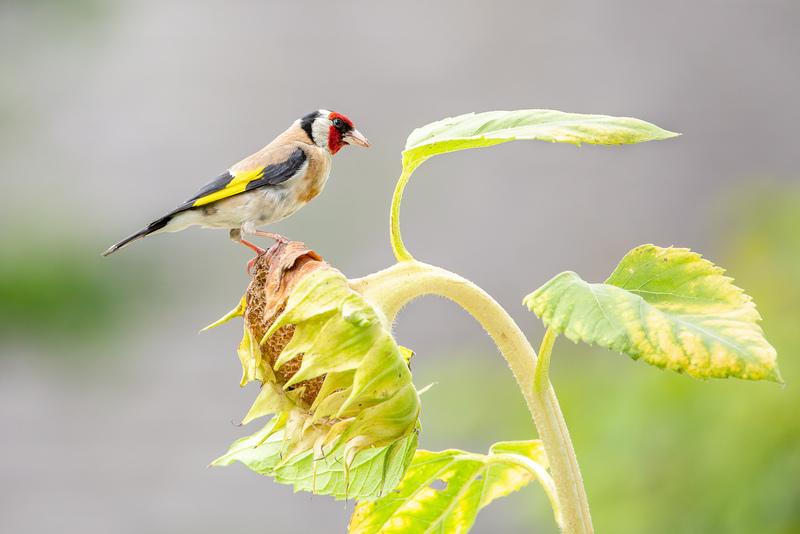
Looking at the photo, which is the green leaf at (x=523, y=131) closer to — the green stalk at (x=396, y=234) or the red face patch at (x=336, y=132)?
the green stalk at (x=396, y=234)

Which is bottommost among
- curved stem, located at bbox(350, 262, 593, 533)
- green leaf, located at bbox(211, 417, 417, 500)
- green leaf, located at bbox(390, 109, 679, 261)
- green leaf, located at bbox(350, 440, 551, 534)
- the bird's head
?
green leaf, located at bbox(350, 440, 551, 534)

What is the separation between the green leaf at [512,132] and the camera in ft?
1.18

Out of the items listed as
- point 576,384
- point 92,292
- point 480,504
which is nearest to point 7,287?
point 92,292

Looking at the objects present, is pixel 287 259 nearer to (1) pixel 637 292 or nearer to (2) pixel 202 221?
(1) pixel 637 292

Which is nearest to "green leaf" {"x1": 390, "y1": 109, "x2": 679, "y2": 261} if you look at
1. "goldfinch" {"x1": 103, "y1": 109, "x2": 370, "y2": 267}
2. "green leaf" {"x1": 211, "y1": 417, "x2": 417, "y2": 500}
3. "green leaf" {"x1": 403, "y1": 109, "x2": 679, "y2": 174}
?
"green leaf" {"x1": 403, "y1": 109, "x2": 679, "y2": 174}

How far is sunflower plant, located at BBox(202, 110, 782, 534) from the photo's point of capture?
1.04 ft

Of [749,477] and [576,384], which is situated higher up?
[749,477]

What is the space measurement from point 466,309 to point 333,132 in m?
0.39

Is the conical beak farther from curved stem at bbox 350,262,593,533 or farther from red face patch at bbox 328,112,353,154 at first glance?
curved stem at bbox 350,262,593,533

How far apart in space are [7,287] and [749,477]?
2.71 m

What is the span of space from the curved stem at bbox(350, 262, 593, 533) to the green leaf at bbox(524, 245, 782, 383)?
4cm

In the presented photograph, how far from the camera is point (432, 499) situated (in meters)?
0.46

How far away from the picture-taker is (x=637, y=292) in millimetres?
371

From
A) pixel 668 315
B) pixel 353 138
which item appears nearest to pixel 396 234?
pixel 668 315
